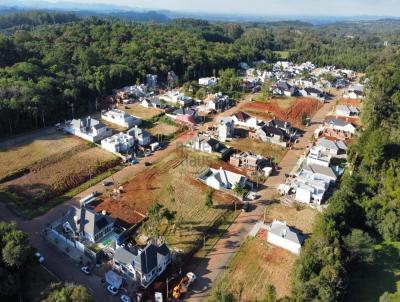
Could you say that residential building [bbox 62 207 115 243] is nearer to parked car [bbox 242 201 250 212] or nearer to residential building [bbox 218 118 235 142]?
parked car [bbox 242 201 250 212]

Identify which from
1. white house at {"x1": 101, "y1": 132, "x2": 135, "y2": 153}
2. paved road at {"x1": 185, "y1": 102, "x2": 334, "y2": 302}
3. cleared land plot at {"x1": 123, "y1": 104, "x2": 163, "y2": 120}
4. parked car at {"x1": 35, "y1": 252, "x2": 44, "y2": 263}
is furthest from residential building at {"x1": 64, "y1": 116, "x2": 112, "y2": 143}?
paved road at {"x1": 185, "y1": 102, "x2": 334, "y2": 302}

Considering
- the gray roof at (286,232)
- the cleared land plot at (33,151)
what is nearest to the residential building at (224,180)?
the gray roof at (286,232)

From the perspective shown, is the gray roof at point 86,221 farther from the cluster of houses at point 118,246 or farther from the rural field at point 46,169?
the rural field at point 46,169

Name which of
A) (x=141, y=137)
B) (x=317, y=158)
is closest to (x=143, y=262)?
(x=141, y=137)

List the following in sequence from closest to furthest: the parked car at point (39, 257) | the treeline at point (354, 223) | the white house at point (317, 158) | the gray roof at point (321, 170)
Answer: the treeline at point (354, 223) → the parked car at point (39, 257) → the gray roof at point (321, 170) → the white house at point (317, 158)

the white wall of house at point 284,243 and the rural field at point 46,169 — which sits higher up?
the white wall of house at point 284,243

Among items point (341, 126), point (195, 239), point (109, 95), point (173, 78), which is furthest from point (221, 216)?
point (173, 78)
